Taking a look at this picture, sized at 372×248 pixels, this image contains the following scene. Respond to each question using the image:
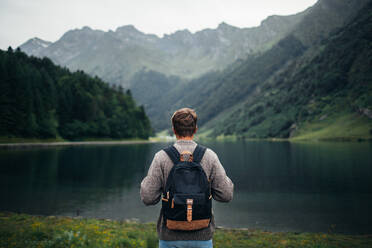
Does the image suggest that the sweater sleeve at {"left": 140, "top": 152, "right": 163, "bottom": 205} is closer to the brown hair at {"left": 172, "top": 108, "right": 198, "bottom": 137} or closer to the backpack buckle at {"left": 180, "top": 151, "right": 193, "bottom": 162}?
the backpack buckle at {"left": 180, "top": 151, "right": 193, "bottom": 162}

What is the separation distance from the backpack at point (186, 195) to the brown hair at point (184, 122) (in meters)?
0.48

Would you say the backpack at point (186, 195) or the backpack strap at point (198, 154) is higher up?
the backpack strap at point (198, 154)

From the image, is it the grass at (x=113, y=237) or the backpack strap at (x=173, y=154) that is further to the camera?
the grass at (x=113, y=237)

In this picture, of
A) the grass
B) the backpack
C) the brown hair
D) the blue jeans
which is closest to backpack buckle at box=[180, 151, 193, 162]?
the backpack

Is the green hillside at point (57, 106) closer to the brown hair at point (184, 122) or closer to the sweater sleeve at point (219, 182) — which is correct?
the brown hair at point (184, 122)

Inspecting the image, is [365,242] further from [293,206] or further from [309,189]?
[309,189]

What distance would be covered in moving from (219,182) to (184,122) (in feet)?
4.35

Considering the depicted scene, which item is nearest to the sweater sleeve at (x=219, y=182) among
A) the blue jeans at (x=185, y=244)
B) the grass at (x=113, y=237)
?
the blue jeans at (x=185, y=244)

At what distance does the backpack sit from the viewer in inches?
209

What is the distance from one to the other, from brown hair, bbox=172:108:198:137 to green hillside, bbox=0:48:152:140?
348 feet

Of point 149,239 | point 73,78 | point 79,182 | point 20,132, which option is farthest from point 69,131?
point 149,239

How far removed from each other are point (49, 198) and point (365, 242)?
27861mm

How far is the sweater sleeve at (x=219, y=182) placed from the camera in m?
5.66

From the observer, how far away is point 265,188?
38.8 metres
